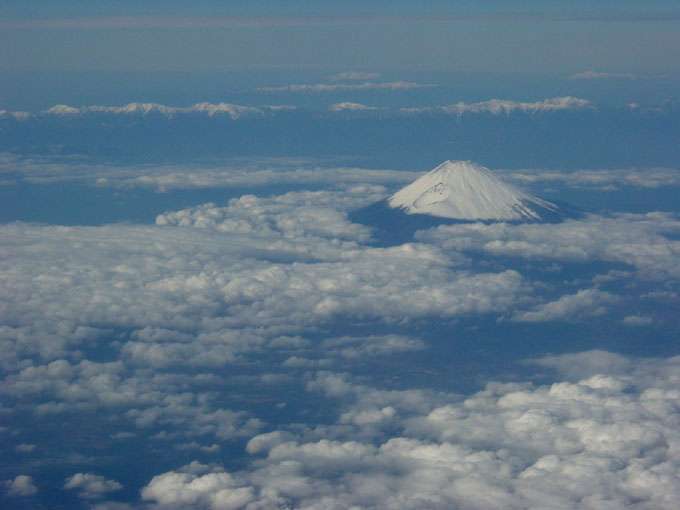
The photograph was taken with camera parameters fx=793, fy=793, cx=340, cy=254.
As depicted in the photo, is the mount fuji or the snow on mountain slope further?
the snow on mountain slope

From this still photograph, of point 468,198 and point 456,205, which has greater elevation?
point 468,198

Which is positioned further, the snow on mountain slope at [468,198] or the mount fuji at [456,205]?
the snow on mountain slope at [468,198]

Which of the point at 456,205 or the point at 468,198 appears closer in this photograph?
the point at 456,205

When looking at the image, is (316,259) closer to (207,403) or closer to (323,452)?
(207,403)

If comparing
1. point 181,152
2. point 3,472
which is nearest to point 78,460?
point 3,472
